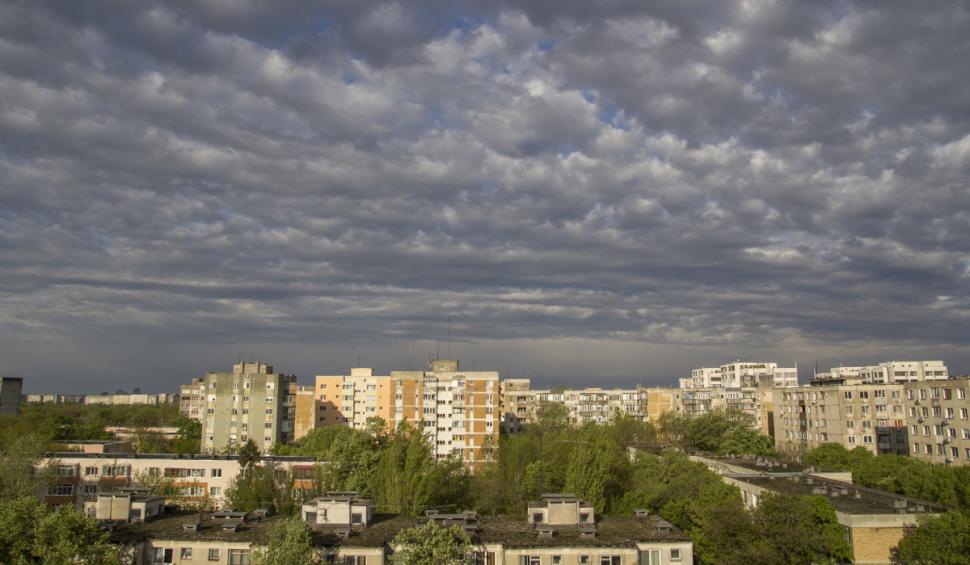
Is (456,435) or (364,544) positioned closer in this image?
(364,544)

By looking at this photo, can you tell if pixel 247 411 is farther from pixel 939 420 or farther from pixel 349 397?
pixel 939 420

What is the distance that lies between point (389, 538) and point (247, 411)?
281ft

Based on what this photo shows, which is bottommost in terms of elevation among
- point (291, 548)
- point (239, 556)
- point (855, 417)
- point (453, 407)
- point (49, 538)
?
point (239, 556)

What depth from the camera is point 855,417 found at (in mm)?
96875

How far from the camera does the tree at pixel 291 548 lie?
34656 mm

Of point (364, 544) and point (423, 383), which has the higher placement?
point (423, 383)

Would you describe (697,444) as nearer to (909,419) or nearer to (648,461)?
(909,419)

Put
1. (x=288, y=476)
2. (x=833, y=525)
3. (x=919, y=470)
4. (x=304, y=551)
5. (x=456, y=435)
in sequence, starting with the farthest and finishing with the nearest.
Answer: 1. (x=456, y=435)
2. (x=288, y=476)
3. (x=919, y=470)
4. (x=833, y=525)
5. (x=304, y=551)

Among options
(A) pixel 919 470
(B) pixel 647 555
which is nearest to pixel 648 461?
(A) pixel 919 470

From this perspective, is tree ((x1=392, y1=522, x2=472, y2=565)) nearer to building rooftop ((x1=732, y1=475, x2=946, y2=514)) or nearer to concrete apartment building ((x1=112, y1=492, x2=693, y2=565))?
concrete apartment building ((x1=112, y1=492, x2=693, y2=565))

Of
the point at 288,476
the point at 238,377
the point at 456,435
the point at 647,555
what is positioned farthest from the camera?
the point at 238,377

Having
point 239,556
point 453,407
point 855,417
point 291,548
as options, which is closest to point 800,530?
point 291,548

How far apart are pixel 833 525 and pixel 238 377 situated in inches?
3896

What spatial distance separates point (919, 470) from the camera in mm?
57312
